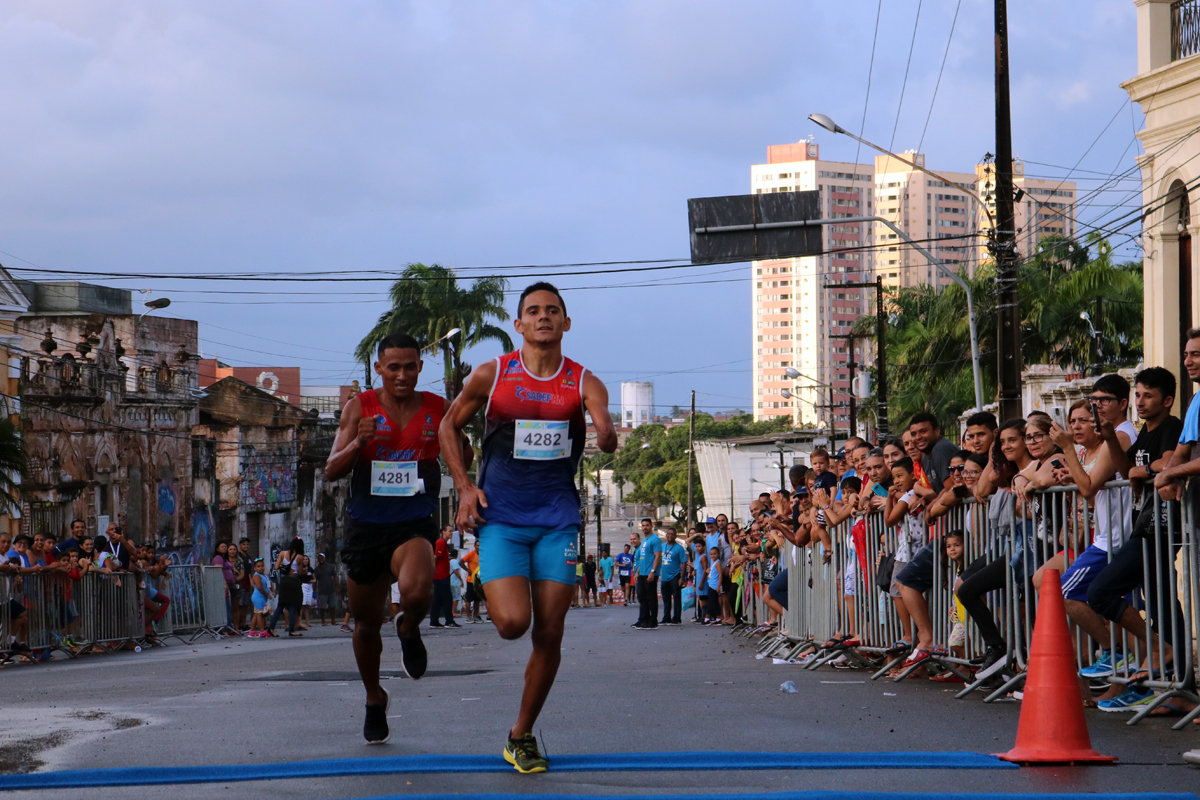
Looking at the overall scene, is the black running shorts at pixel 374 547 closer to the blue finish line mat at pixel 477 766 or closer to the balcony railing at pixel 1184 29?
the blue finish line mat at pixel 477 766

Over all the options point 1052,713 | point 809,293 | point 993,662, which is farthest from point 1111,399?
point 809,293

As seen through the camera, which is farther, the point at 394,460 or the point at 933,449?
the point at 933,449

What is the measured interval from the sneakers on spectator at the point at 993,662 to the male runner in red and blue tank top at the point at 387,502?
3621 millimetres

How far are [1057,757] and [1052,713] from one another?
19 centimetres

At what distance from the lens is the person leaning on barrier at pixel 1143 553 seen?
7211mm

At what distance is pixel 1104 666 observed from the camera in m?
7.89

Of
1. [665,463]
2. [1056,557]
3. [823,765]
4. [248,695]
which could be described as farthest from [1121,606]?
[665,463]

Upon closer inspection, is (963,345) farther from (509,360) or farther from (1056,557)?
(509,360)

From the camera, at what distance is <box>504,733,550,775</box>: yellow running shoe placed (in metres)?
5.53

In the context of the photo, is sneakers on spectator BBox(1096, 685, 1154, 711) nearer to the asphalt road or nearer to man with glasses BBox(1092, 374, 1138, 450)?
the asphalt road

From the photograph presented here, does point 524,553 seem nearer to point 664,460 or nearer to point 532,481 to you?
point 532,481

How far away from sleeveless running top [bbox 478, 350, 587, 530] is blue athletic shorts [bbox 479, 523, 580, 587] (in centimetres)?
4

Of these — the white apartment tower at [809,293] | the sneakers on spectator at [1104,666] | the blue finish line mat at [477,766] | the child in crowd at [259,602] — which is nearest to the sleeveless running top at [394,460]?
the blue finish line mat at [477,766]

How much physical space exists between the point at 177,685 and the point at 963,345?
35.5 meters
